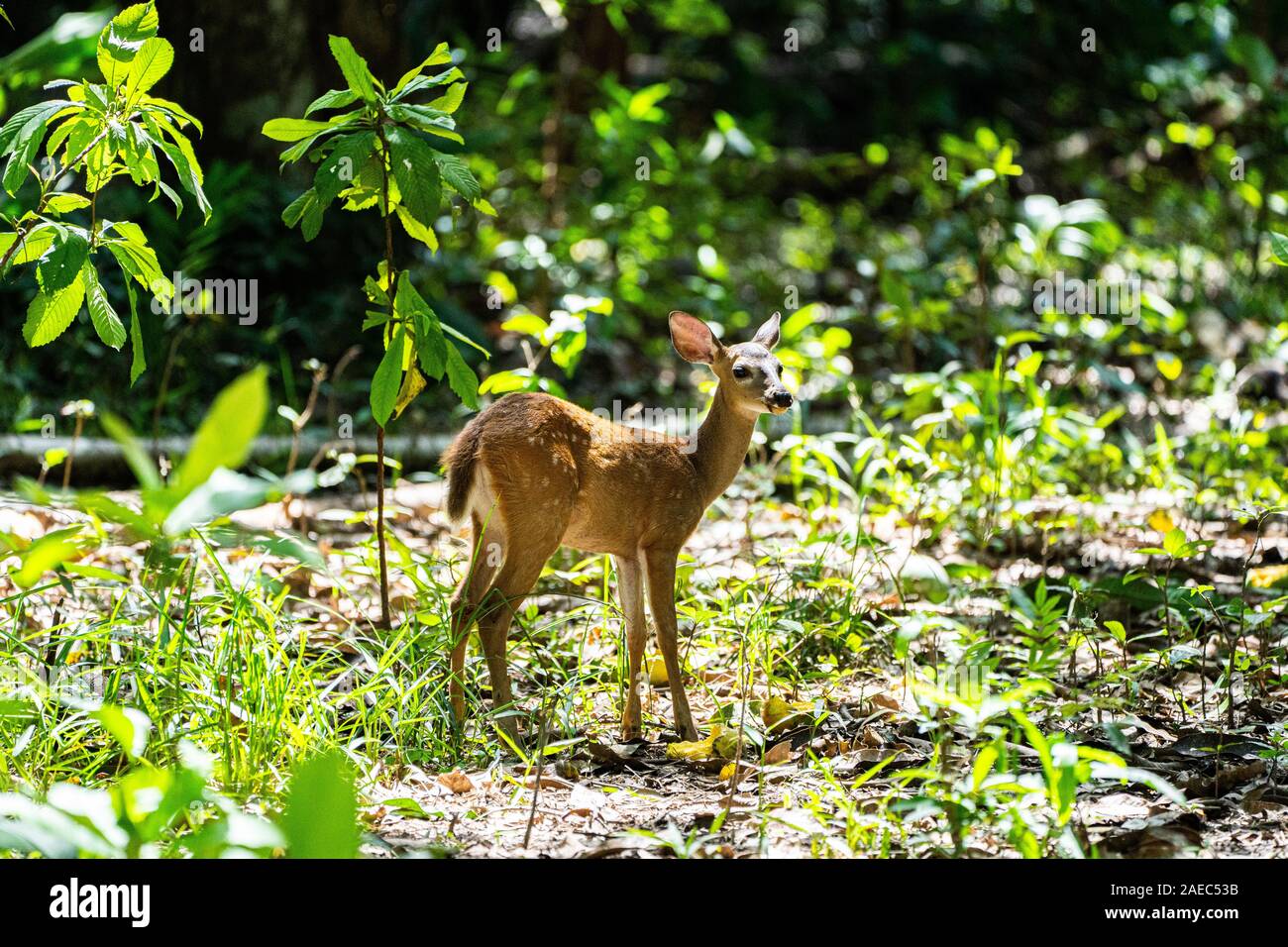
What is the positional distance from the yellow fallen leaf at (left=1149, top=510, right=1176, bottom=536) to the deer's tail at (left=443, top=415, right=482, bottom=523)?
10.5 feet

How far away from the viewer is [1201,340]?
28.1 feet

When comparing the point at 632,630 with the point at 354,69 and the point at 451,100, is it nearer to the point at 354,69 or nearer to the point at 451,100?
the point at 451,100

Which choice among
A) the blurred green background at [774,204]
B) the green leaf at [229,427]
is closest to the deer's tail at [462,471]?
the blurred green background at [774,204]

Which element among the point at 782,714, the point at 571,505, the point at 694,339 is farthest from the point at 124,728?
the point at 694,339

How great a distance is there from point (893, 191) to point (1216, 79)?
10.1 feet

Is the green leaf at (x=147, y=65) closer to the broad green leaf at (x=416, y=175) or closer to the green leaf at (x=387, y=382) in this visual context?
the broad green leaf at (x=416, y=175)

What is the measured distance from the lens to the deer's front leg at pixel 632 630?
418 cm

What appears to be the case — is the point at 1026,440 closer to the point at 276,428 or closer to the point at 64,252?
the point at 276,428

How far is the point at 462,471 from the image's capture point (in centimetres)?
423

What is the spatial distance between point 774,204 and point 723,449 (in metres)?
8.92

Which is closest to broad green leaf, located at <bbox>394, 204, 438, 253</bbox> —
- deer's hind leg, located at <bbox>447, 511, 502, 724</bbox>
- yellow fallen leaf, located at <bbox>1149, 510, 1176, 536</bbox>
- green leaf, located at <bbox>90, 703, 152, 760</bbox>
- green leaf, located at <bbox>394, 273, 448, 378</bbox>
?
green leaf, located at <bbox>394, 273, 448, 378</bbox>

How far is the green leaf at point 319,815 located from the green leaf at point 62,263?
2.05m

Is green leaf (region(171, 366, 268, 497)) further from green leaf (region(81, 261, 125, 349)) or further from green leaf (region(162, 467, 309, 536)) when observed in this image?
green leaf (region(81, 261, 125, 349))
